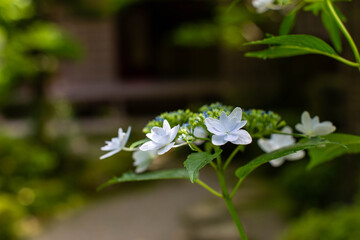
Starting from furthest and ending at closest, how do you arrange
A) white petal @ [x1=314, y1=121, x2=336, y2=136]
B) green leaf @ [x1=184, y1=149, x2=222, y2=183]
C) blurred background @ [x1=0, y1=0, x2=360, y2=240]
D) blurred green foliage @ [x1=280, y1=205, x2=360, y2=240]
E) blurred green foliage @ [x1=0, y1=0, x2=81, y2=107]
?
1. blurred green foliage @ [x1=0, y1=0, x2=81, y2=107]
2. blurred background @ [x1=0, y1=0, x2=360, y2=240]
3. blurred green foliage @ [x1=280, y1=205, x2=360, y2=240]
4. white petal @ [x1=314, y1=121, x2=336, y2=136]
5. green leaf @ [x1=184, y1=149, x2=222, y2=183]

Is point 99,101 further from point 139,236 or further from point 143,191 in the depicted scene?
point 139,236

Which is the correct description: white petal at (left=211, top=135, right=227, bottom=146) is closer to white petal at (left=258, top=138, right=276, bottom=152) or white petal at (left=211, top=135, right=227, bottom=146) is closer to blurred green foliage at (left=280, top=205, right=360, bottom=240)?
white petal at (left=258, top=138, right=276, bottom=152)

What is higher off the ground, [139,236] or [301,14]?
[301,14]

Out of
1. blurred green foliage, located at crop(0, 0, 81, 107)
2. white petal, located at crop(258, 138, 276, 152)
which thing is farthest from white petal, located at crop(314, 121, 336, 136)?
blurred green foliage, located at crop(0, 0, 81, 107)

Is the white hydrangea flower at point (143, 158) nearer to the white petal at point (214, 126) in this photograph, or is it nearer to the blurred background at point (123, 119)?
the white petal at point (214, 126)

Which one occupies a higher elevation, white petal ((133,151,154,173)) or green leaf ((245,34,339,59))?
green leaf ((245,34,339,59))

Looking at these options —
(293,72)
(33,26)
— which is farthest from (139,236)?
(293,72)

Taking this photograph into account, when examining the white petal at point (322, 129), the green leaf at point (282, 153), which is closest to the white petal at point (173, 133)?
the green leaf at point (282, 153)
